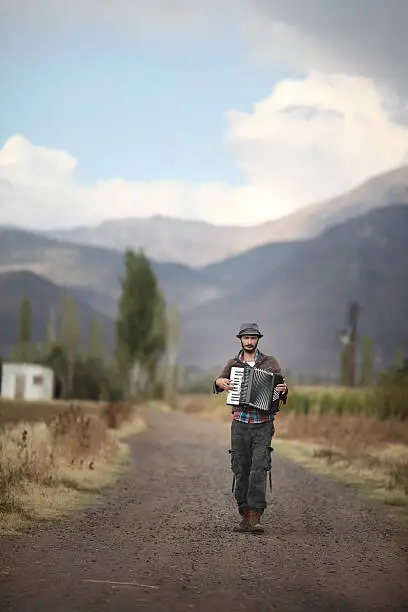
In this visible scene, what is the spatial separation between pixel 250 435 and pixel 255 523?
0.92 m

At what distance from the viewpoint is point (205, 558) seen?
7820 mm

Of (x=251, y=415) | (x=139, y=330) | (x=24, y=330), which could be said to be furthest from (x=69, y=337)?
(x=251, y=415)

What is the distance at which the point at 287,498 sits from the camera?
1287 centimetres

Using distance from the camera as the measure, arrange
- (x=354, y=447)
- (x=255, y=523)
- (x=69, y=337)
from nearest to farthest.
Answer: (x=255, y=523) → (x=354, y=447) → (x=69, y=337)

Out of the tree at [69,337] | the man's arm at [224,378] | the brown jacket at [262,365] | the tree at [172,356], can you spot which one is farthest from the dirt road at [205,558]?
the tree at [172,356]

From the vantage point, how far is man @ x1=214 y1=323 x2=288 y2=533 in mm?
9867

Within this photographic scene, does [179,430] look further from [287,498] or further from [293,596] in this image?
[293,596]

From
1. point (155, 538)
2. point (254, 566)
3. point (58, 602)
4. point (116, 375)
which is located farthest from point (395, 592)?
point (116, 375)

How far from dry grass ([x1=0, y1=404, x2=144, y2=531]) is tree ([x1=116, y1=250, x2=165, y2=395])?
40582mm

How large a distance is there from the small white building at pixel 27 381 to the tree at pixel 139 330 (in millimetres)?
6016

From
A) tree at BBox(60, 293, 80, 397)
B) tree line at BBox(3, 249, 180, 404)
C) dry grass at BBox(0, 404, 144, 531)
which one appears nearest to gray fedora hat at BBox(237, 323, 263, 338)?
dry grass at BBox(0, 404, 144, 531)

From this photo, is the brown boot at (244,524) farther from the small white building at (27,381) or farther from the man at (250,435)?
the small white building at (27,381)

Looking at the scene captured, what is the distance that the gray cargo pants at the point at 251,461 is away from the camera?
988 centimetres

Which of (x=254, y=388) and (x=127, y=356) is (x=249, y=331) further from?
(x=127, y=356)
